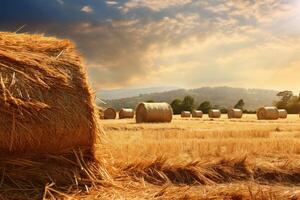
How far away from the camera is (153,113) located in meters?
26.8

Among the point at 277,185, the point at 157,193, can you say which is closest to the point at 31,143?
the point at 157,193

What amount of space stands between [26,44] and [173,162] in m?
2.69

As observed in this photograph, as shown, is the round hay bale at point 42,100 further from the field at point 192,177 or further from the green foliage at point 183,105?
→ the green foliage at point 183,105

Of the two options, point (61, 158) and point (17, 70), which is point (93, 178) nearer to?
point (61, 158)

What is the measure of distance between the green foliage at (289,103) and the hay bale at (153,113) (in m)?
41.3

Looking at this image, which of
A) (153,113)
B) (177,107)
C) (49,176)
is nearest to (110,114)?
(153,113)

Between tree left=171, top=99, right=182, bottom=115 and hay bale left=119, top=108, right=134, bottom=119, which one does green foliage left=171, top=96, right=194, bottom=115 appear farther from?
hay bale left=119, top=108, right=134, bottom=119

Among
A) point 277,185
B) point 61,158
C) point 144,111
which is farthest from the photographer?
point 144,111

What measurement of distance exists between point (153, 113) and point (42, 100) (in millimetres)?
21104

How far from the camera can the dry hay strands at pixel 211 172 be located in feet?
21.9

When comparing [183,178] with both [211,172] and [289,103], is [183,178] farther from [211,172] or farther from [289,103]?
[289,103]

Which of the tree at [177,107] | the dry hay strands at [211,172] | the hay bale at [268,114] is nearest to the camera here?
the dry hay strands at [211,172]

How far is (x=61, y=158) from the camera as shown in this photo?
598cm

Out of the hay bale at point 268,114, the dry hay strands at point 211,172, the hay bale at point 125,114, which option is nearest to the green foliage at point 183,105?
the hay bale at point 125,114
